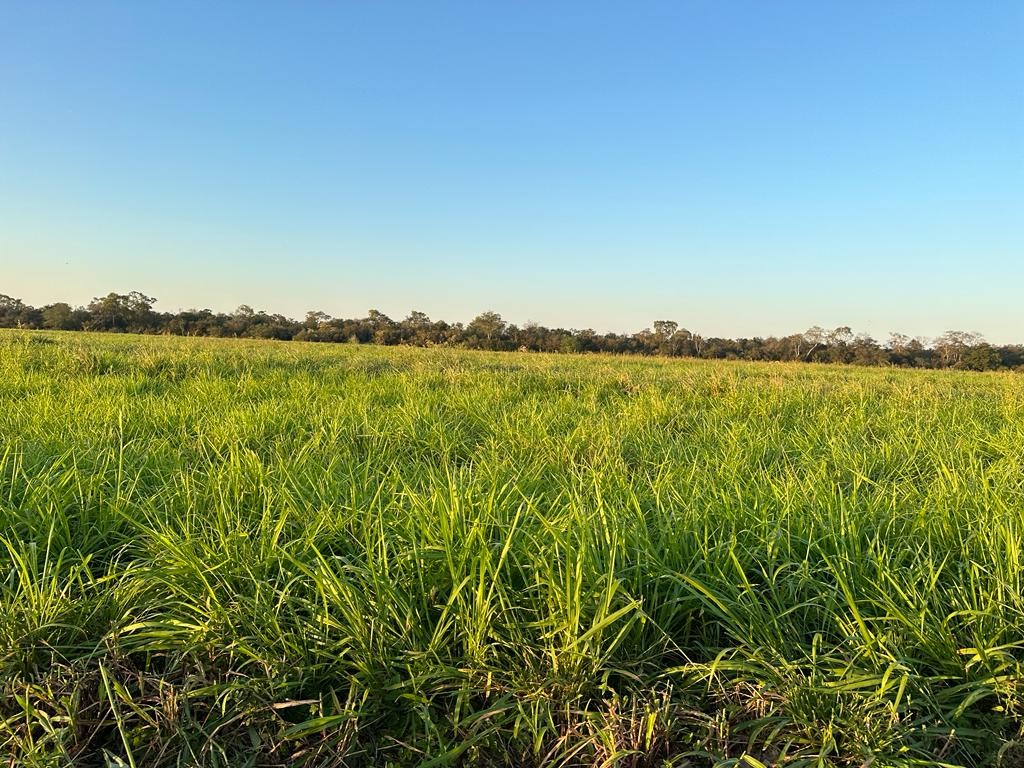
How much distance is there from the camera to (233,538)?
1.56 m

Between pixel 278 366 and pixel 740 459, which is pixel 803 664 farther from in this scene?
pixel 278 366

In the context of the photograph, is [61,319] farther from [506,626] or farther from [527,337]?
[506,626]

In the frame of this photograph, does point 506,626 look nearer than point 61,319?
Yes

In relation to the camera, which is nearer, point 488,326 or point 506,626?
point 506,626

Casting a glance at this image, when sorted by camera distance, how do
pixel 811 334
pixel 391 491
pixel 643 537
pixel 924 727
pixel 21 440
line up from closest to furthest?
pixel 924 727 < pixel 643 537 < pixel 391 491 < pixel 21 440 < pixel 811 334

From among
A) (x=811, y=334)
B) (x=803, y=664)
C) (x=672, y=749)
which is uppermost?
(x=811, y=334)

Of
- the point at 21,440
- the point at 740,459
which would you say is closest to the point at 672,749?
the point at 740,459

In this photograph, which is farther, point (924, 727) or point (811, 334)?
point (811, 334)

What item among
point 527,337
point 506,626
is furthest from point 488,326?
point 506,626

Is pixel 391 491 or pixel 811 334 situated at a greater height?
pixel 811 334

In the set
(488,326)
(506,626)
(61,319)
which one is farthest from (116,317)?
(506,626)

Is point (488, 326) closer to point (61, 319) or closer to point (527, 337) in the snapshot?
point (527, 337)

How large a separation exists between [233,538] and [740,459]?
101 inches

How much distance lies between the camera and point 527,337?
5294 cm
